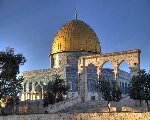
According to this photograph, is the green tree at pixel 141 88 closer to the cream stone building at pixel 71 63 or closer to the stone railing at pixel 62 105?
the stone railing at pixel 62 105

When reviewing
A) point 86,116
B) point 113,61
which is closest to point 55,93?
point 113,61

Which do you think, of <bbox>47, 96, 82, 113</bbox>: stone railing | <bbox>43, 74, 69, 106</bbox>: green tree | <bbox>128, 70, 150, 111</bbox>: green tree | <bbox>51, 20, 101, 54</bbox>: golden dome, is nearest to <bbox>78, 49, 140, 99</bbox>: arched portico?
<bbox>43, 74, 69, 106</bbox>: green tree

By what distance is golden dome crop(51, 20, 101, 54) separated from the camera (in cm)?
8169

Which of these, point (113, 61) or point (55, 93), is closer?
point (55, 93)

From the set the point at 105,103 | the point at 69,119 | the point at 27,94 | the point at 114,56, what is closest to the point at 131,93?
the point at 105,103

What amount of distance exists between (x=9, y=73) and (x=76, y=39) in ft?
108

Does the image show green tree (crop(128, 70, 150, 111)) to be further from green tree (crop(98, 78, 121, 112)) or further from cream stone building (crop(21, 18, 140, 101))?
cream stone building (crop(21, 18, 140, 101))

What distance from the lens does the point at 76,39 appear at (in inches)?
3236

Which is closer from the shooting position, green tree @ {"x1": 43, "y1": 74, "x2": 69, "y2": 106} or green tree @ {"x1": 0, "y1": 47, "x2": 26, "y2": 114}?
green tree @ {"x1": 0, "y1": 47, "x2": 26, "y2": 114}

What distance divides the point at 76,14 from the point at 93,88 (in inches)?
728

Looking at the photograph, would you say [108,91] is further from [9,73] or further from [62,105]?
[9,73]

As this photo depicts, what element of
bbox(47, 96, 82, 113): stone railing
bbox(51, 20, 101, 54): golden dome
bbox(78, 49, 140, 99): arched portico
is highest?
bbox(51, 20, 101, 54): golden dome

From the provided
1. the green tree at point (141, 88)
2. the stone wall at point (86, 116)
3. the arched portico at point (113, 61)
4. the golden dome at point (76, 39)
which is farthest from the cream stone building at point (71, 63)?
the stone wall at point (86, 116)

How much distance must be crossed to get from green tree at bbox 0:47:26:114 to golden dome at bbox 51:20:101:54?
2927cm
